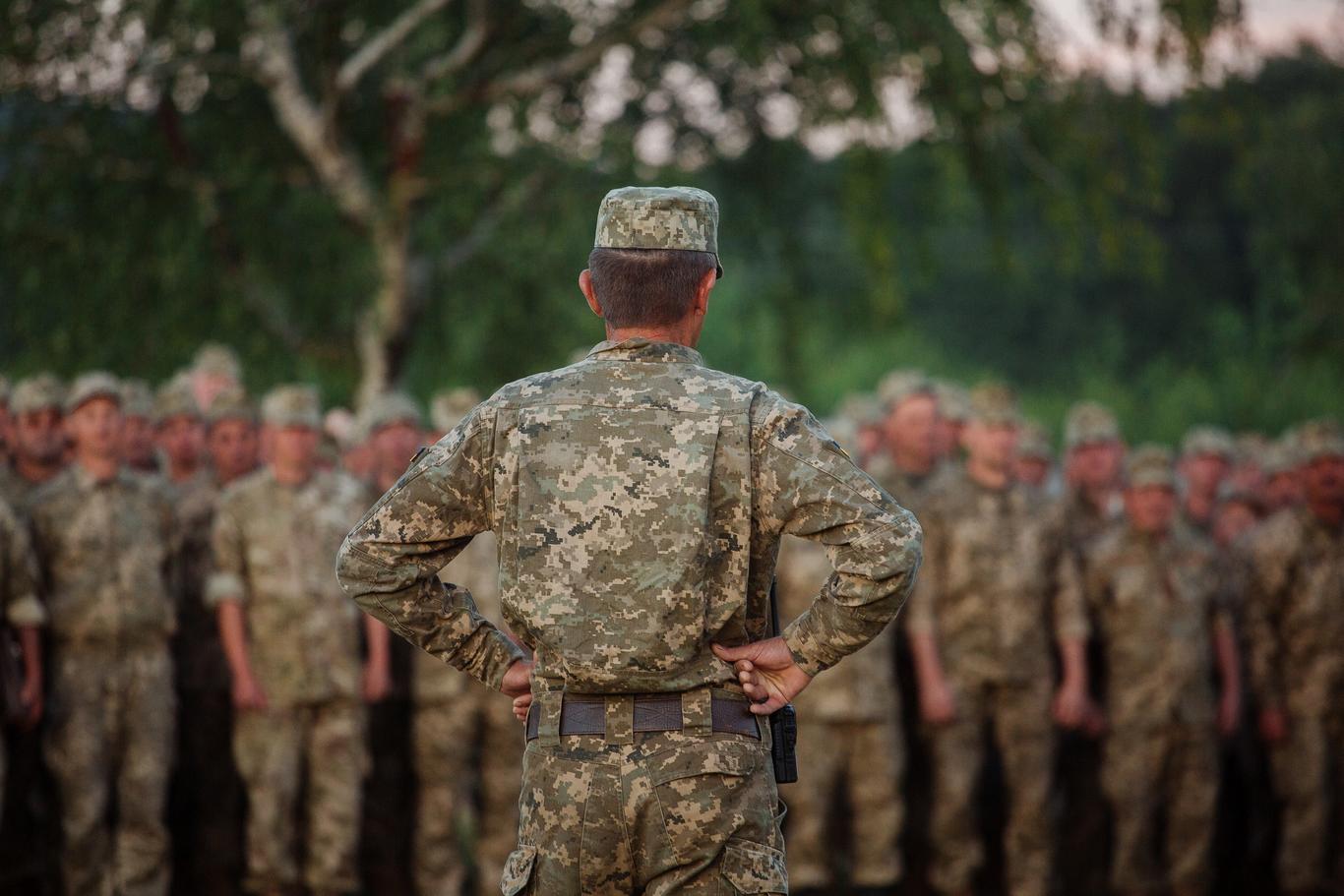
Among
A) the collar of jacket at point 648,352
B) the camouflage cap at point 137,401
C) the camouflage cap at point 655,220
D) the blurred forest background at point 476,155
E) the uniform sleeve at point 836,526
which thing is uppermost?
the blurred forest background at point 476,155

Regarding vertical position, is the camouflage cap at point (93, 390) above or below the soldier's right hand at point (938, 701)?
above

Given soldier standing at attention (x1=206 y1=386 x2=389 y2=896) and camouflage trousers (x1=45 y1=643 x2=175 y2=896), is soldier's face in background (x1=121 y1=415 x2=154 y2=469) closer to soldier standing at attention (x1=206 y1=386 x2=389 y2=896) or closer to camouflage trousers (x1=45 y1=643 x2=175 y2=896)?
soldier standing at attention (x1=206 y1=386 x2=389 y2=896)

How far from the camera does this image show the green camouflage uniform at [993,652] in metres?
8.77

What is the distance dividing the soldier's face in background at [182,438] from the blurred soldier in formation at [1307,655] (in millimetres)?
5499

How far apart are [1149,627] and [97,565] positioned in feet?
16.6

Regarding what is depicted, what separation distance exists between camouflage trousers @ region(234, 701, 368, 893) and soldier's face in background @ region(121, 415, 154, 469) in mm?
1429

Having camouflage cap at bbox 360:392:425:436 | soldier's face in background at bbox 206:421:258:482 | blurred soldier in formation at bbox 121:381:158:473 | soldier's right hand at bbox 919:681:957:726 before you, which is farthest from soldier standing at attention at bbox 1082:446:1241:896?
blurred soldier in formation at bbox 121:381:158:473

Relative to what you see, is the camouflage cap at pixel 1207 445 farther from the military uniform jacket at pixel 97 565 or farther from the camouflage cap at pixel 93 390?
the camouflage cap at pixel 93 390

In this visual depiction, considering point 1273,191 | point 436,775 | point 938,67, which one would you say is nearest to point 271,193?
point 938,67

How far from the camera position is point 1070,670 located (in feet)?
29.1

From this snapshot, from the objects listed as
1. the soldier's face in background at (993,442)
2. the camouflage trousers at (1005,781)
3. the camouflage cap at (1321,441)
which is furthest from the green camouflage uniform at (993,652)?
the camouflage cap at (1321,441)

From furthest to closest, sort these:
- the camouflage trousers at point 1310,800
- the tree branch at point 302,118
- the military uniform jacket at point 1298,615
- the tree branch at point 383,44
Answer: the tree branch at point 302,118 < the tree branch at point 383,44 < the military uniform jacket at point 1298,615 < the camouflage trousers at point 1310,800

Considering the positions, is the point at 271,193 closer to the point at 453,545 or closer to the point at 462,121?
the point at 462,121

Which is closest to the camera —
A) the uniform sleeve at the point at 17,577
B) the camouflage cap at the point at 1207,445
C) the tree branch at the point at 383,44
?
the uniform sleeve at the point at 17,577
